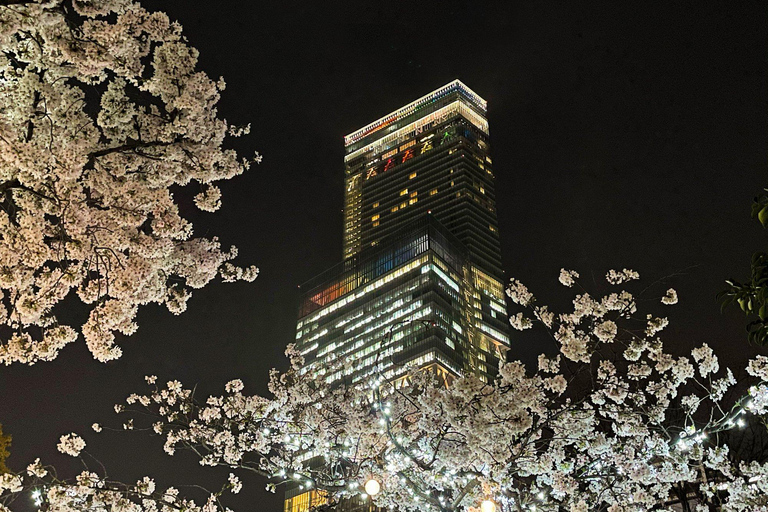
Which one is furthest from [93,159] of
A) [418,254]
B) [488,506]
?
[418,254]

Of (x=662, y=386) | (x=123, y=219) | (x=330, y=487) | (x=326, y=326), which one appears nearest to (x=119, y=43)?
(x=123, y=219)

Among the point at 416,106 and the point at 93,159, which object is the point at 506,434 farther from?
the point at 416,106

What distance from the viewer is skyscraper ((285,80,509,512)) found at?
8388cm

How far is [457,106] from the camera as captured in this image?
12175cm

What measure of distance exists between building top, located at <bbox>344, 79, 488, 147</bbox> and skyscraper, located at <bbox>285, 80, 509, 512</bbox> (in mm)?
214

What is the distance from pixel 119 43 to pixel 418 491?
6639 mm

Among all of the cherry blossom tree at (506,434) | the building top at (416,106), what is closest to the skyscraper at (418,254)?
the building top at (416,106)

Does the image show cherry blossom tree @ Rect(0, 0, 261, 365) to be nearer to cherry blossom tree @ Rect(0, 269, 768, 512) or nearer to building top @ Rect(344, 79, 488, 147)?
cherry blossom tree @ Rect(0, 269, 768, 512)

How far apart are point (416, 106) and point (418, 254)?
49340 millimetres

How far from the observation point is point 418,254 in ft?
286

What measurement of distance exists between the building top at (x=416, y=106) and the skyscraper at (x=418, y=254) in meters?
0.21

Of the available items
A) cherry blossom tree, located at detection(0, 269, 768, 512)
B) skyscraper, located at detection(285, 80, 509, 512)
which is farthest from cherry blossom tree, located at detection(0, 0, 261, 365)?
skyscraper, located at detection(285, 80, 509, 512)

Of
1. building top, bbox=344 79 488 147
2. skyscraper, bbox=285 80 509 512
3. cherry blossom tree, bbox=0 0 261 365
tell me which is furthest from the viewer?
building top, bbox=344 79 488 147

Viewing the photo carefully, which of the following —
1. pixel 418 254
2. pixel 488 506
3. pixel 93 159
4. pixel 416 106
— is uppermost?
pixel 416 106
